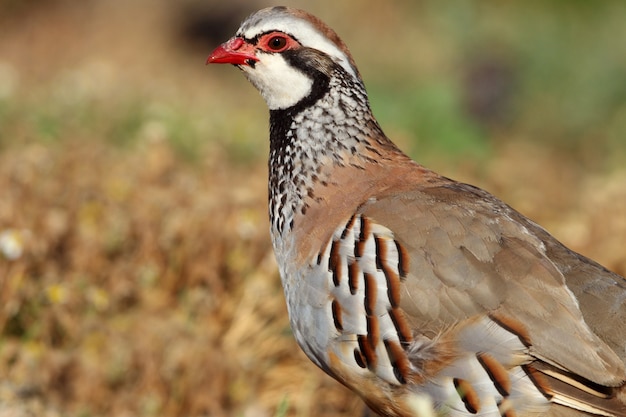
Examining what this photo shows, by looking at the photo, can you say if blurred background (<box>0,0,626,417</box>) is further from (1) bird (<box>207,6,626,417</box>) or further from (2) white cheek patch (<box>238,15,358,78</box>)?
(2) white cheek patch (<box>238,15,358,78</box>)

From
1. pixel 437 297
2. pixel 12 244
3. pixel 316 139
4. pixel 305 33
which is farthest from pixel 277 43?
pixel 12 244

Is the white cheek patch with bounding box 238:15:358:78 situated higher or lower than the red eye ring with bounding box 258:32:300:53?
higher

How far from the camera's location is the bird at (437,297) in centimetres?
370

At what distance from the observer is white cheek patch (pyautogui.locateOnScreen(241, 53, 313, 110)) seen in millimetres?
4480

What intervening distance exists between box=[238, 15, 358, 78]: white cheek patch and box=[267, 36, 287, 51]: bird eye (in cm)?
4

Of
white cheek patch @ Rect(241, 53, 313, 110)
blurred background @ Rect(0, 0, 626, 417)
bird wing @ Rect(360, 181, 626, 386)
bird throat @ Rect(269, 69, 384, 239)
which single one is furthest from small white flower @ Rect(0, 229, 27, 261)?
bird wing @ Rect(360, 181, 626, 386)

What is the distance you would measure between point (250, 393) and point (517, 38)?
9564mm

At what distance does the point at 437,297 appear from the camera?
381cm

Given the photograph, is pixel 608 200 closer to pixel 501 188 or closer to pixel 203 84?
pixel 501 188

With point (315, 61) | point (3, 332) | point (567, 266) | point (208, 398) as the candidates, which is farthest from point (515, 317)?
point (3, 332)

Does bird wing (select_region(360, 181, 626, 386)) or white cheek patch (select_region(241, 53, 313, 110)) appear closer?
bird wing (select_region(360, 181, 626, 386))

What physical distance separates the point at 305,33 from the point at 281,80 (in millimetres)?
228

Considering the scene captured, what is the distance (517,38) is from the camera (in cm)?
1395

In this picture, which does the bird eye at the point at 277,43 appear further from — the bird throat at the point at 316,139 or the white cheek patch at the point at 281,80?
the bird throat at the point at 316,139
